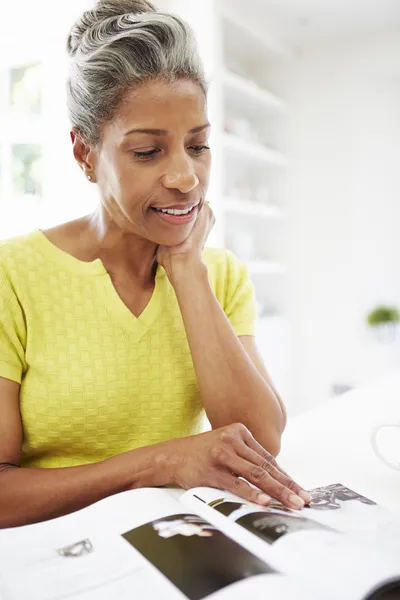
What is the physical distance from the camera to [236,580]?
471 mm

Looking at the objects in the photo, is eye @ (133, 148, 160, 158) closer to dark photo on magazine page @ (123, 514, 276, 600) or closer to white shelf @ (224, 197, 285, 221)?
dark photo on magazine page @ (123, 514, 276, 600)

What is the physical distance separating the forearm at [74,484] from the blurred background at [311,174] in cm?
297

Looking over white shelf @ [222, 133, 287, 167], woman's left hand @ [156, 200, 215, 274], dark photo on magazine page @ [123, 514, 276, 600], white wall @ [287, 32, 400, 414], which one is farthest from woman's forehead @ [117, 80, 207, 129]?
white wall @ [287, 32, 400, 414]

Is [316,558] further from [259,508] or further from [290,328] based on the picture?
[290,328]

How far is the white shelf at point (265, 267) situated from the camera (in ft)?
14.1

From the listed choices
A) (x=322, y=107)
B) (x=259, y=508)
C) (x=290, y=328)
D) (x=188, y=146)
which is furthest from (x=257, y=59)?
(x=259, y=508)

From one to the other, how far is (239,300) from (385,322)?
129 inches

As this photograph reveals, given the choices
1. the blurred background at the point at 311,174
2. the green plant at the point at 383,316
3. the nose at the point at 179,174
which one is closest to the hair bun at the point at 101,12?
the nose at the point at 179,174

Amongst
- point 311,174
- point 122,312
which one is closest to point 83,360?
point 122,312

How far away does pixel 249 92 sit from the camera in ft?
13.3

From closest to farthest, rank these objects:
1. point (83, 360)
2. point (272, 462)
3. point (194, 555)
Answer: point (194, 555) → point (272, 462) → point (83, 360)

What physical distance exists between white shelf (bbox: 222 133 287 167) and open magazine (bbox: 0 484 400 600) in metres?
3.35

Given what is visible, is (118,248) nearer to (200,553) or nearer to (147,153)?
(147,153)

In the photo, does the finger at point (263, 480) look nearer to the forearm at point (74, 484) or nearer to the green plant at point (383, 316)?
the forearm at point (74, 484)
